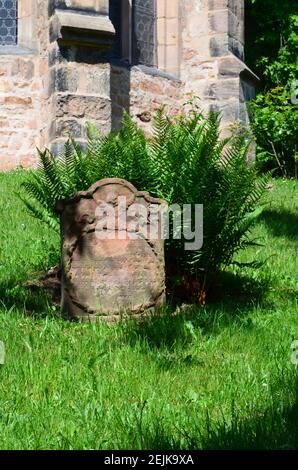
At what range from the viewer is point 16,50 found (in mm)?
12008

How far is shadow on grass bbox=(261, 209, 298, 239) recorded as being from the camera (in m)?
7.83

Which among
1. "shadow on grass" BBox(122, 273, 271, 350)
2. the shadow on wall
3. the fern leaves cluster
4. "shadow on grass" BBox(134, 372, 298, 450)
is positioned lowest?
"shadow on grass" BBox(134, 372, 298, 450)

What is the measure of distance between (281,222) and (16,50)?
228 inches

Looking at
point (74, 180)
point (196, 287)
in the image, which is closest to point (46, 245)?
point (74, 180)

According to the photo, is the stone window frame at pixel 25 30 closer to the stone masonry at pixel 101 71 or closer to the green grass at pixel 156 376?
the stone masonry at pixel 101 71

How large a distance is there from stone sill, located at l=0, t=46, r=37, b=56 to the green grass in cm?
702

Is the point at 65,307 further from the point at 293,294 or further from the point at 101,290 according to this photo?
the point at 293,294

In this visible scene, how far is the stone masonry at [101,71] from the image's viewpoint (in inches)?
418

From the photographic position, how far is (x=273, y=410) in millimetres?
3172

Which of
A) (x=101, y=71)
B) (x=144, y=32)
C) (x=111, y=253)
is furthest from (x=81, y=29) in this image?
(x=111, y=253)

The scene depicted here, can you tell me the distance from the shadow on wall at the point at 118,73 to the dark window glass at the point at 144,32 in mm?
233

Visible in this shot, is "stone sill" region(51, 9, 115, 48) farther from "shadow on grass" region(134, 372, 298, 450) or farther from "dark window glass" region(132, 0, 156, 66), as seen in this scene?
"shadow on grass" region(134, 372, 298, 450)

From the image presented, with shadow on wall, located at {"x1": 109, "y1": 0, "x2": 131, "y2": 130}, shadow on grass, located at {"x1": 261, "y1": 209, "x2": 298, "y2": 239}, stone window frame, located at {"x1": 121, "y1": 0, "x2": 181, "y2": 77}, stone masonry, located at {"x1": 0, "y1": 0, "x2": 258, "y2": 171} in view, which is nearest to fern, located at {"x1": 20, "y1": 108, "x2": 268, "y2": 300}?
shadow on grass, located at {"x1": 261, "y1": 209, "x2": 298, "y2": 239}

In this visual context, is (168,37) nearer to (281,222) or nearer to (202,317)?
(281,222)
